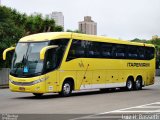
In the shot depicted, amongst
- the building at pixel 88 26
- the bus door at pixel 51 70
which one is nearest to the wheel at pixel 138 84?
the bus door at pixel 51 70

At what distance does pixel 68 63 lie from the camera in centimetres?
2320

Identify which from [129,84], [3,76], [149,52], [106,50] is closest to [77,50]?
[106,50]

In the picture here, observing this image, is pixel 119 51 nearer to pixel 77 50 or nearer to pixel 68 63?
pixel 77 50

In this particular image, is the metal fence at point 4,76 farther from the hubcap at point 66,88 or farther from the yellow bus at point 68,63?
the hubcap at point 66,88

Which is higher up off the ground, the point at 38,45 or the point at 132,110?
the point at 38,45

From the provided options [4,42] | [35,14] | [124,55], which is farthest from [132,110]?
[35,14]

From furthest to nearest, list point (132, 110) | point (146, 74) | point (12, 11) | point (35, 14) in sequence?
point (35, 14) < point (12, 11) < point (146, 74) < point (132, 110)

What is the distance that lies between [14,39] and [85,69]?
20258 millimetres

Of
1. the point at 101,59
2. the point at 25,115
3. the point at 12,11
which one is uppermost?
the point at 12,11

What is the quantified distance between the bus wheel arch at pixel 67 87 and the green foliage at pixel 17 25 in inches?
731

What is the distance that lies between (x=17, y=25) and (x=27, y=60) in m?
26.4

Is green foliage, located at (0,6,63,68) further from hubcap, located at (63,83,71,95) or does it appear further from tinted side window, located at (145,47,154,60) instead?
hubcap, located at (63,83,71,95)

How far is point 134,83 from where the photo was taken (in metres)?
30.5

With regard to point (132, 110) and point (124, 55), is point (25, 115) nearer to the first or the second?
point (132, 110)
